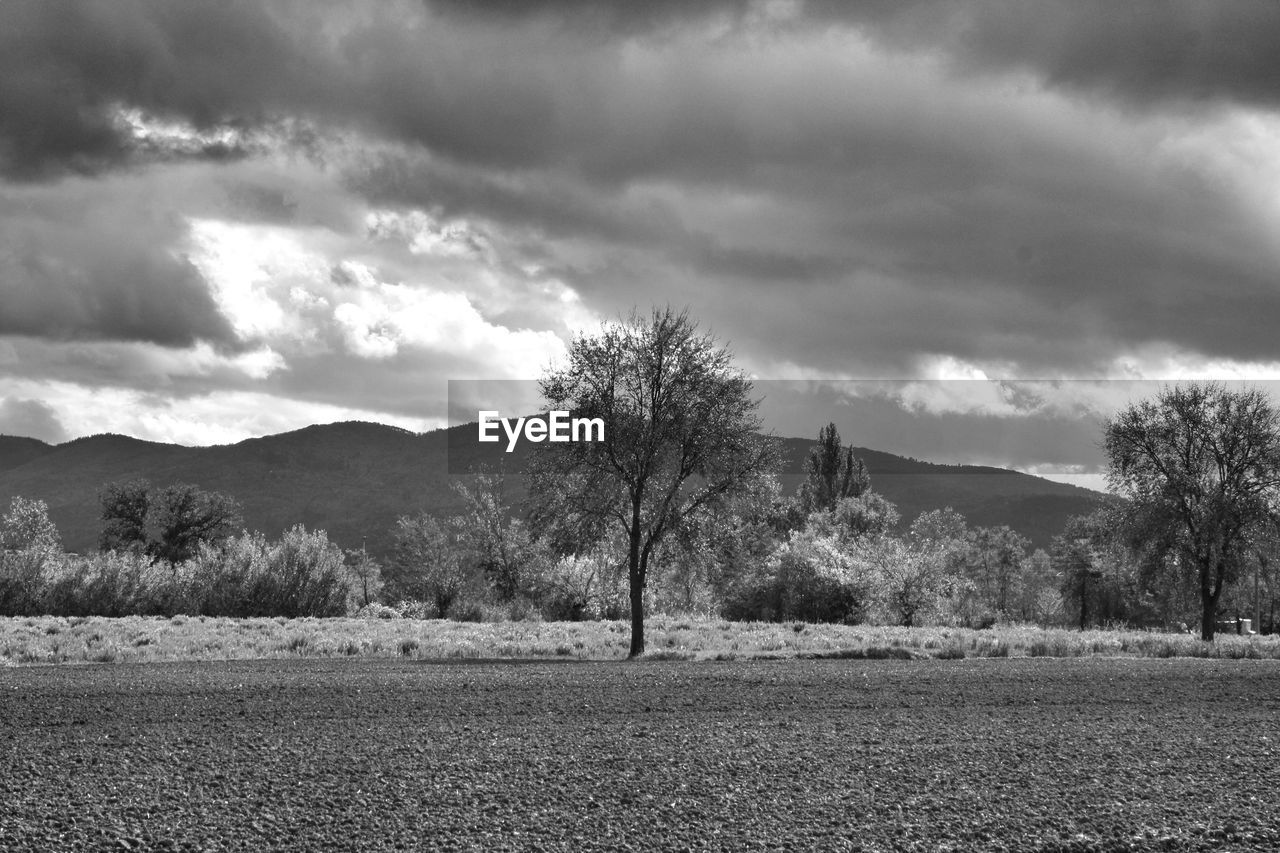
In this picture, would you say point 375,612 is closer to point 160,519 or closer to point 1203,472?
point 1203,472

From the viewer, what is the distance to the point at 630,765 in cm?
1040

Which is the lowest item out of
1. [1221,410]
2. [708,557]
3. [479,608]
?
[479,608]

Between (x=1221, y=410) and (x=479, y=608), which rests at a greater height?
(x=1221, y=410)

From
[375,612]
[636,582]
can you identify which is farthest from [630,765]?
[375,612]

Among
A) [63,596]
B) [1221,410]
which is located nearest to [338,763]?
[1221,410]

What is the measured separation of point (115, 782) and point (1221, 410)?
39.2m

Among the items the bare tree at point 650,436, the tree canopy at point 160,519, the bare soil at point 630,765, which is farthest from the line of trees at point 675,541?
the bare soil at point 630,765

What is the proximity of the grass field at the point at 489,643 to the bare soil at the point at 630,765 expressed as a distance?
25.0ft

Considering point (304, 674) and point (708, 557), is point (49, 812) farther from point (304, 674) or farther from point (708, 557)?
point (708, 557)

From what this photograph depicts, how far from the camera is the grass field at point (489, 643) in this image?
80.0 feet

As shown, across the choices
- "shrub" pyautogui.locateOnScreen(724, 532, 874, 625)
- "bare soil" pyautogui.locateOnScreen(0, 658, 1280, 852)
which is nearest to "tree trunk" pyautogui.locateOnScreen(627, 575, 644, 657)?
"bare soil" pyautogui.locateOnScreen(0, 658, 1280, 852)

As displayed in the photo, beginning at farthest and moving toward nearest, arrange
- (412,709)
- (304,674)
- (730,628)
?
(730,628), (304,674), (412,709)

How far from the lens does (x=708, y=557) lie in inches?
1112

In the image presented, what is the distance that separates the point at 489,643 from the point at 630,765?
1825cm
